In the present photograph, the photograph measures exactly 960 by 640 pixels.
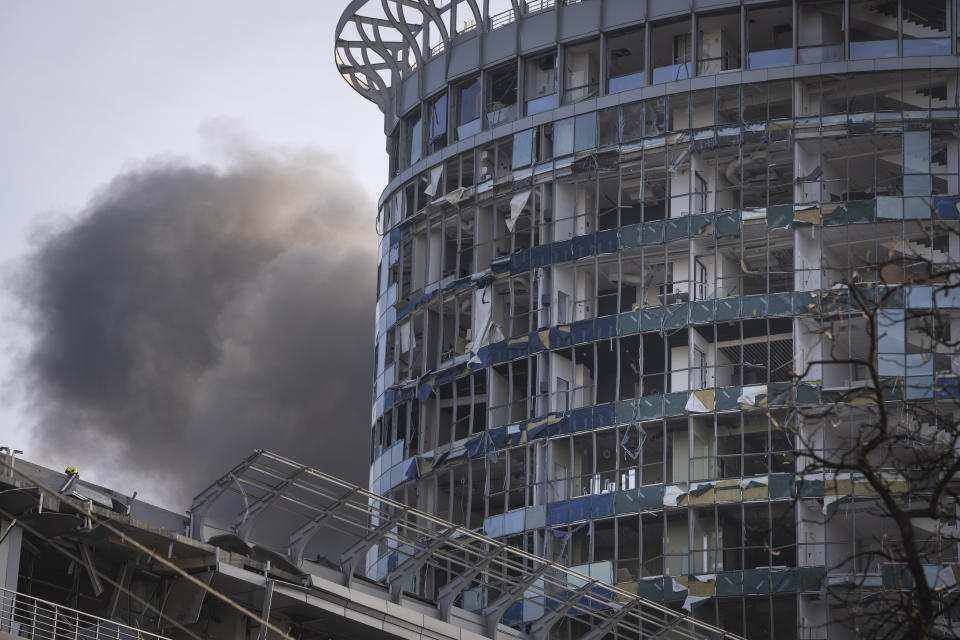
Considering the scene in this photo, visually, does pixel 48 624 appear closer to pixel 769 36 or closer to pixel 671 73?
pixel 671 73

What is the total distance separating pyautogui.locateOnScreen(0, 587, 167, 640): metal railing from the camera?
3803cm

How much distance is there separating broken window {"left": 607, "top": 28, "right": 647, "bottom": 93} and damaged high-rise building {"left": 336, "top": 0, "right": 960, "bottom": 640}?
141 mm

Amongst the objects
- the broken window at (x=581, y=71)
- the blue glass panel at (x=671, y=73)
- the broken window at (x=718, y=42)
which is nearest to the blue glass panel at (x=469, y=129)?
the broken window at (x=581, y=71)

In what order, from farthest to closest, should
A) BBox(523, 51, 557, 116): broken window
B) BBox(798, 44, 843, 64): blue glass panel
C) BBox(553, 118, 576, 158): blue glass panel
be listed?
1. BBox(523, 51, 557, 116): broken window
2. BBox(553, 118, 576, 158): blue glass panel
3. BBox(798, 44, 843, 64): blue glass panel

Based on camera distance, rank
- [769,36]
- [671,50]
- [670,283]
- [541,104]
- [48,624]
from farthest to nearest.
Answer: [541,104], [671,50], [769,36], [670,283], [48,624]

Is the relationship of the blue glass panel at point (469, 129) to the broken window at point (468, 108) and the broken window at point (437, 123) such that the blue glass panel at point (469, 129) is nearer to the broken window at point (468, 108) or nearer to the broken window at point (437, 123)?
the broken window at point (468, 108)

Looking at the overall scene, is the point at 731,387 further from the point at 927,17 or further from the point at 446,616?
the point at 446,616

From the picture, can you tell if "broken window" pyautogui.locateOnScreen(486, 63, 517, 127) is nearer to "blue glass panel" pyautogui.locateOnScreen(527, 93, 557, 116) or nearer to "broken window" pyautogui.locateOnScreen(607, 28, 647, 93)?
"blue glass panel" pyautogui.locateOnScreen(527, 93, 557, 116)

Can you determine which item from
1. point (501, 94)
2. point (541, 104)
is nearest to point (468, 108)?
point (501, 94)

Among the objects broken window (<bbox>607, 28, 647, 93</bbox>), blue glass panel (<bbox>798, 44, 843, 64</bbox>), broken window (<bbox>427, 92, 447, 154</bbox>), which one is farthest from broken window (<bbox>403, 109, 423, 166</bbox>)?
blue glass panel (<bbox>798, 44, 843, 64</bbox>)

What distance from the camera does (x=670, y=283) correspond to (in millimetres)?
73562

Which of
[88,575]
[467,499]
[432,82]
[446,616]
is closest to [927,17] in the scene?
[432,82]

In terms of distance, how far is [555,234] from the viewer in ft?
253

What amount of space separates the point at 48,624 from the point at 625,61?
47.8 m
